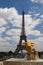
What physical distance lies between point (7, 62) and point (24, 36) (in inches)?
868

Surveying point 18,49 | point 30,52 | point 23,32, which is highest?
point 23,32

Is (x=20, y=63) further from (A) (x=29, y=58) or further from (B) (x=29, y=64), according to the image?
(A) (x=29, y=58)

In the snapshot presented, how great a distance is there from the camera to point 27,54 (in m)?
22.3

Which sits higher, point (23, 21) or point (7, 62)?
point (23, 21)

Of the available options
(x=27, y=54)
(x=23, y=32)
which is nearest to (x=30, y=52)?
(x=27, y=54)

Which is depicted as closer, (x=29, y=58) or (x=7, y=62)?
(x=7, y=62)

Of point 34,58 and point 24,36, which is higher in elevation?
point 24,36

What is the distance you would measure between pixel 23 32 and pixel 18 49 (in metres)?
3.27

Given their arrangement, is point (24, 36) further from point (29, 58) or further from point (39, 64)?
point (39, 64)

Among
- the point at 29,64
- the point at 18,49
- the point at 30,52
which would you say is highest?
the point at 18,49

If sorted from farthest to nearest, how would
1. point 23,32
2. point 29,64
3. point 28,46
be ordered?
point 23,32 → point 28,46 → point 29,64

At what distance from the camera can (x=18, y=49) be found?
42406mm

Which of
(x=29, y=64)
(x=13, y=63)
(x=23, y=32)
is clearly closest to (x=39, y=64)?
(x=29, y=64)

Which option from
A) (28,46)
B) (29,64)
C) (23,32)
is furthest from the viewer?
(23,32)
